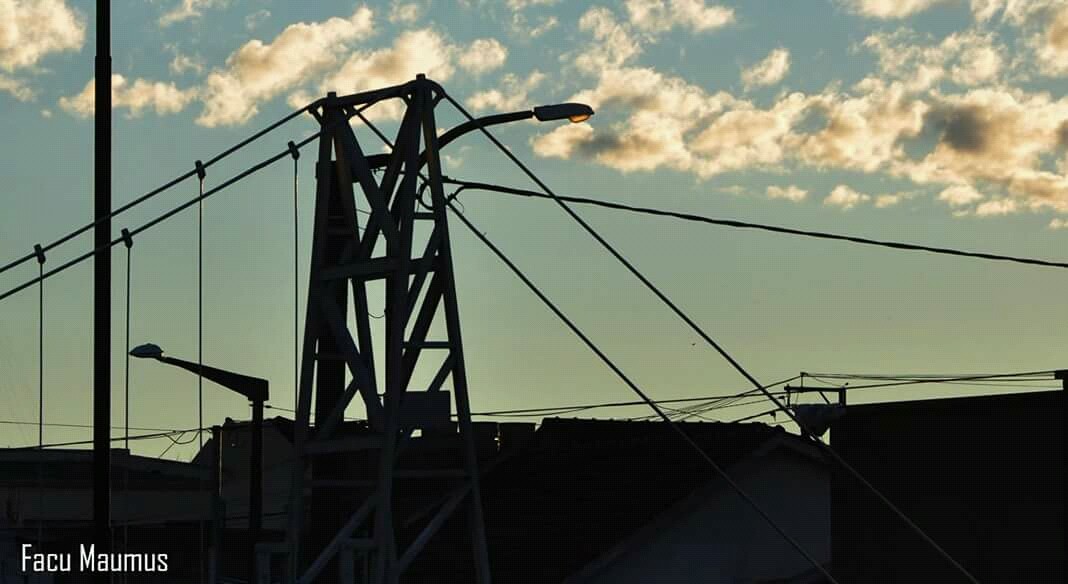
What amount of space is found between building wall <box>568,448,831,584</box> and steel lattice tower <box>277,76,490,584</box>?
17906mm

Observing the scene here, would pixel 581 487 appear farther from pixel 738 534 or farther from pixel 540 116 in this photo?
pixel 540 116

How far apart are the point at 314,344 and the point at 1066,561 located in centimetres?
1371

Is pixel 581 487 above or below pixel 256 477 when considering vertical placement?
above

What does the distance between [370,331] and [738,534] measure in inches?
928

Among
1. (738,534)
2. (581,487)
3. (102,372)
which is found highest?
(102,372)

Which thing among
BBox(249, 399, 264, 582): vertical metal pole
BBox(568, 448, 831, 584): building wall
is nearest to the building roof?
BBox(568, 448, 831, 584): building wall

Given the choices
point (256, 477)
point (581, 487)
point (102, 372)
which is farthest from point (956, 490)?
point (102, 372)

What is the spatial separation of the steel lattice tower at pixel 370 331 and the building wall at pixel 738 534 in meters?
17.9

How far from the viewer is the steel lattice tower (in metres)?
21.1

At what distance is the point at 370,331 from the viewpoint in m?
21.9

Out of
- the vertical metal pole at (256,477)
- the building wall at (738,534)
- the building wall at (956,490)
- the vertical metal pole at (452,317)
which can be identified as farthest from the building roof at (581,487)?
the vertical metal pole at (452,317)

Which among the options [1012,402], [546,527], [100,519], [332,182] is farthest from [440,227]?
[546,527]

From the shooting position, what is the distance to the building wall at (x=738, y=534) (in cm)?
4138

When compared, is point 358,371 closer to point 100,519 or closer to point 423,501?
point 100,519
